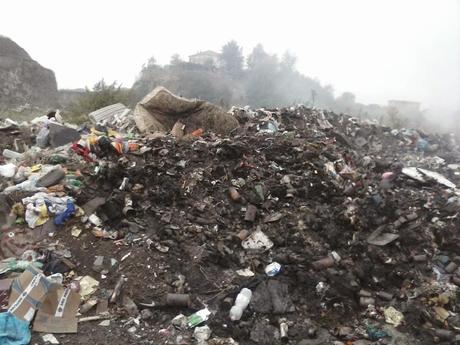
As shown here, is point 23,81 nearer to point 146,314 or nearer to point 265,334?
point 146,314

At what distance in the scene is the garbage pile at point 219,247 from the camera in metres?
3.01

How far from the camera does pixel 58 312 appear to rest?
2.95m

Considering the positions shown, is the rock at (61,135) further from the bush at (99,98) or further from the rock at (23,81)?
the rock at (23,81)

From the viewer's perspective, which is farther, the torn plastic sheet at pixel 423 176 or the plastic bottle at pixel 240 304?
A: the torn plastic sheet at pixel 423 176

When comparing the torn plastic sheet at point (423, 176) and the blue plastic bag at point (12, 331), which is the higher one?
the torn plastic sheet at point (423, 176)

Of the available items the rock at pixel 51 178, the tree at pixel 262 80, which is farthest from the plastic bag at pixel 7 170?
the tree at pixel 262 80

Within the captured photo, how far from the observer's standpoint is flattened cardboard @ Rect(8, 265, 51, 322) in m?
2.89

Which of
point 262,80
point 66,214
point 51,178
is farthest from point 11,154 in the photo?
point 262,80

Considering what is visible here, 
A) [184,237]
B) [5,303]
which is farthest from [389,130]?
[5,303]

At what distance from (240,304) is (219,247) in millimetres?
634

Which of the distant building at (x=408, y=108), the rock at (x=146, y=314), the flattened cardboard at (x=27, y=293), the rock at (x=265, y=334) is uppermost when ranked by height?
the distant building at (x=408, y=108)

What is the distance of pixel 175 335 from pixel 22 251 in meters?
1.67

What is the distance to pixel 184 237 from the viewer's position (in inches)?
146

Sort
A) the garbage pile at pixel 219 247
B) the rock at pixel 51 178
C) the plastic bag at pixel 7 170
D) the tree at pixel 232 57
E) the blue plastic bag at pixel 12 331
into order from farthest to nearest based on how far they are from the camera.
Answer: the tree at pixel 232 57
the plastic bag at pixel 7 170
the rock at pixel 51 178
the garbage pile at pixel 219 247
the blue plastic bag at pixel 12 331
